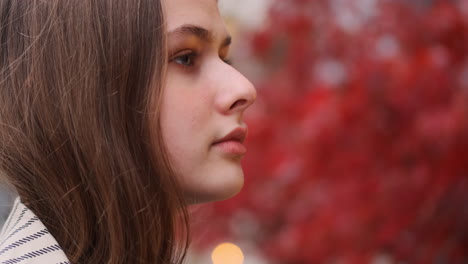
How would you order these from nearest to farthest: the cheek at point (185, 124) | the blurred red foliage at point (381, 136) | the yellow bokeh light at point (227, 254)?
1. the cheek at point (185, 124)
2. the blurred red foliage at point (381, 136)
3. the yellow bokeh light at point (227, 254)

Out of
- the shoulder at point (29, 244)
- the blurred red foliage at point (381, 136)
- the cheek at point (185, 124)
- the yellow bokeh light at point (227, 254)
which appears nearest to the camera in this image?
the shoulder at point (29, 244)

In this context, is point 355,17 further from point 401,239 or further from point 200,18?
point 200,18

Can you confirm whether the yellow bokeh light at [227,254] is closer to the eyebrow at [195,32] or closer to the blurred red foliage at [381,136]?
the blurred red foliage at [381,136]

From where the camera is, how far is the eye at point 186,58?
1.27 m

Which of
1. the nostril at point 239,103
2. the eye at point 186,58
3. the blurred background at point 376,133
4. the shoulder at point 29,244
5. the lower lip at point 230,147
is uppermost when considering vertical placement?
the blurred background at point 376,133

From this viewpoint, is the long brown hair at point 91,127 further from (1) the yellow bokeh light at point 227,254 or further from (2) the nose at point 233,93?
(1) the yellow bokeh light at point 227,254

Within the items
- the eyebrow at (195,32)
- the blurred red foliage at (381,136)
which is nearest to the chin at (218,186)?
the eyebrow at (195,32)

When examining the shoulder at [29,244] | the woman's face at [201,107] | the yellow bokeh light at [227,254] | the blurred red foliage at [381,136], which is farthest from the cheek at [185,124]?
the yellow bokeh light at [227,254]

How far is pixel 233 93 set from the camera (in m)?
1.29

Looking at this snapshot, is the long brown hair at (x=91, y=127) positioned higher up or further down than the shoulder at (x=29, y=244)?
higher up

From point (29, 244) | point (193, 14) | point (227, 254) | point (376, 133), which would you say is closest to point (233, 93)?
point (193, 14)

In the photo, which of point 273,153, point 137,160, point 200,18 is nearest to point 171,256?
point 137,160

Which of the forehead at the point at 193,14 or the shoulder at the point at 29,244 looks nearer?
the shoulder at the point at 29,244

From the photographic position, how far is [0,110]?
1286 millimetres
